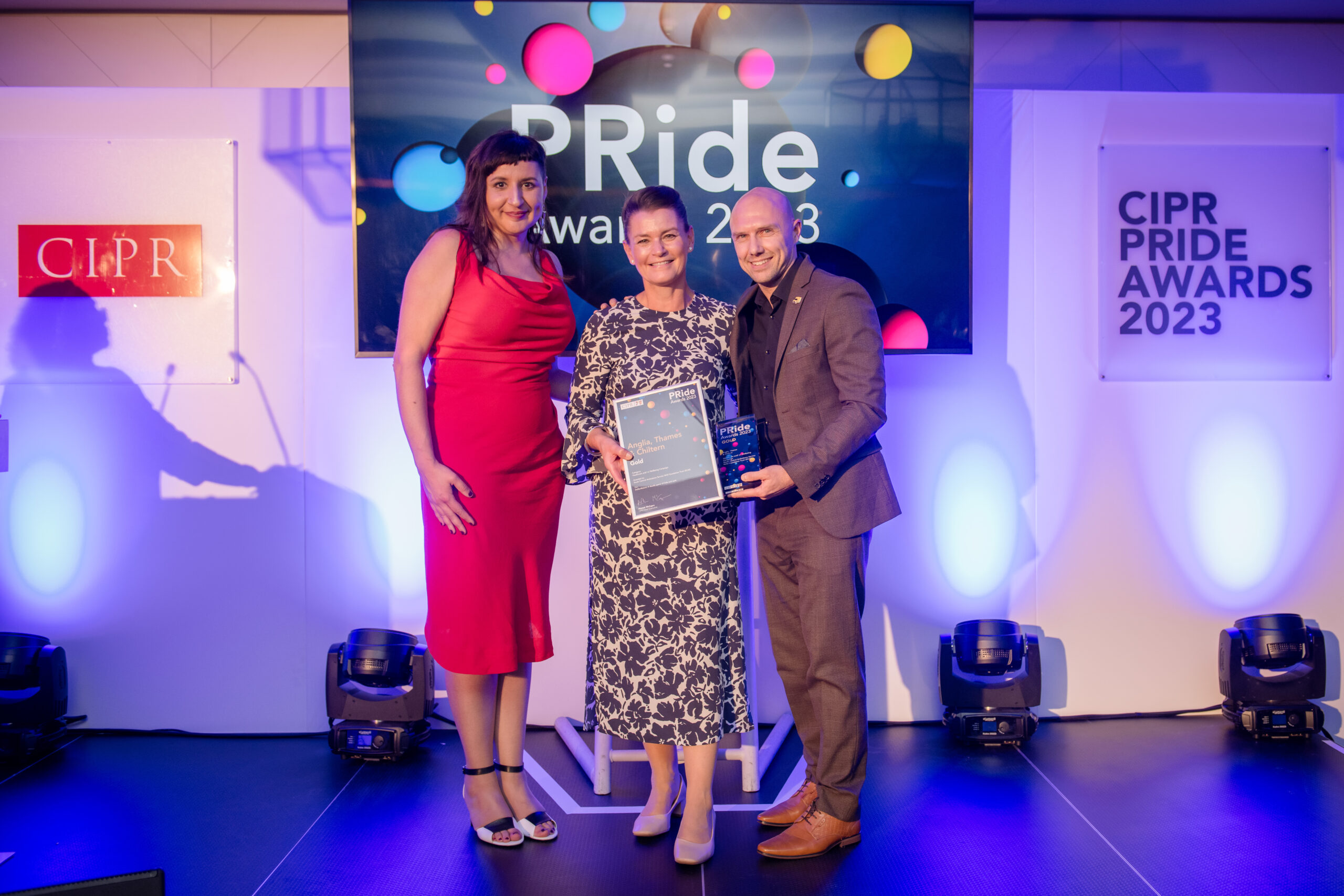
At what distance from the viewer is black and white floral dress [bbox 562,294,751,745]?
2.33 m

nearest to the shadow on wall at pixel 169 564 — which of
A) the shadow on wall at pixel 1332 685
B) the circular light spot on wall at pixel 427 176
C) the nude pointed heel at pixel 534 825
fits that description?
the circular light spot on wall at pixel 427 176

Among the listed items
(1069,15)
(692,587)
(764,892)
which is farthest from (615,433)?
(1069,15)

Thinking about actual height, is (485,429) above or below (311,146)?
below

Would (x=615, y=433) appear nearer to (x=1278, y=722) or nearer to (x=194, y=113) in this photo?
(x=194, y=113)

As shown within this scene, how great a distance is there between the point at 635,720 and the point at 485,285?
1196 millimetres

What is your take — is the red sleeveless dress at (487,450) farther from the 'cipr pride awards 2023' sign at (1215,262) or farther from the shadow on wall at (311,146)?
the 'cipr pride awards 2023' sign at (1215,262)

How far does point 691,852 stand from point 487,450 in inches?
45.4

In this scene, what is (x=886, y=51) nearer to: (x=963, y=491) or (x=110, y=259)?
(x=963, y=491)

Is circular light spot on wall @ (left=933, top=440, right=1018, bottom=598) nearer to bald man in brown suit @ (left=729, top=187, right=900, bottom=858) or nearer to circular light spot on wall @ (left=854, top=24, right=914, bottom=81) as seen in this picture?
bald man in brown suit @ (left=729, top=187, right=900, bottom=858)

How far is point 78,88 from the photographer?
3.29 m

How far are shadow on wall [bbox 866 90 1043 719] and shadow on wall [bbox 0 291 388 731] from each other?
6.34 feet

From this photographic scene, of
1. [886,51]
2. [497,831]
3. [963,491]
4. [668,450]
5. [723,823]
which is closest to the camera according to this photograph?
[668,450]

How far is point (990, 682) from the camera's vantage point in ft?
10.4

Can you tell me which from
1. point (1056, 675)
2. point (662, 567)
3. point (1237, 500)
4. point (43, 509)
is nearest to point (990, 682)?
point (1056, 675)
